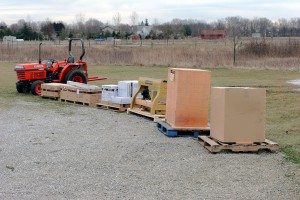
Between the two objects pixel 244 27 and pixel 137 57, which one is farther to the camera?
pixel 244 27

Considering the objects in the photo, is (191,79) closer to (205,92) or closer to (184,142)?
(205,92)

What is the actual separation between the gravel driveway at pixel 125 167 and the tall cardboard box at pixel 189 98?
532 millimetres

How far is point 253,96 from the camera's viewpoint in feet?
29.1

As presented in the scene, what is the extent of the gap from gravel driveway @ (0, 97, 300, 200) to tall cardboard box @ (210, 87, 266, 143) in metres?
0.36

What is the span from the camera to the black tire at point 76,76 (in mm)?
Result: 17078

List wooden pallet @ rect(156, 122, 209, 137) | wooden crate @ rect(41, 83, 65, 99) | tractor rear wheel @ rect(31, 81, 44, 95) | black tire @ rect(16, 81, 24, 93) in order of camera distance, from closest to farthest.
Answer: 1. wooden pallet @ rect(156, 122, 209, 137)
2. wooden crate @ rect(41, 83, 65, 99)
3. tractor rear wheel @ rect(31, 81, 44, 95)
4. black tire @ rect(16, 81, 24, 93)

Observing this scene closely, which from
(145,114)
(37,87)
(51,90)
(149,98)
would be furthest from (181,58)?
Answer: (145,114)

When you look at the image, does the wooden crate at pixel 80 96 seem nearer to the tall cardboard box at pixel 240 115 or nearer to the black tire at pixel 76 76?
the black tire at pixel 76 76

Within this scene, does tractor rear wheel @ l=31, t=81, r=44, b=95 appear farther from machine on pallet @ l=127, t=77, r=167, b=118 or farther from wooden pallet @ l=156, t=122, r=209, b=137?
wooden pallet @ l=156, t=122, r=209, b=137

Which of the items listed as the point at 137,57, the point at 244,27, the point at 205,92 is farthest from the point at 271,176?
the point at 244,27

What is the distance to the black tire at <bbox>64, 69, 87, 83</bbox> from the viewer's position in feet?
56.0

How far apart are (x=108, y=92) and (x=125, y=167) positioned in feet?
22.4

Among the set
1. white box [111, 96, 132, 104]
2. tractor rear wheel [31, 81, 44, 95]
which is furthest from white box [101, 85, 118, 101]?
tractor rear wheel [31, 81, 44, 95]

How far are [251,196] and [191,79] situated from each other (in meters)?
4.15
